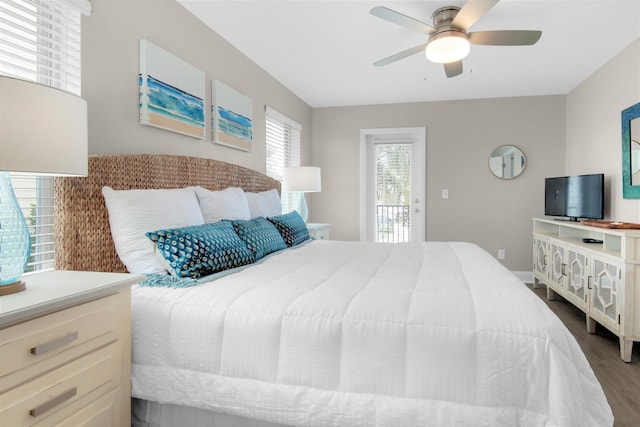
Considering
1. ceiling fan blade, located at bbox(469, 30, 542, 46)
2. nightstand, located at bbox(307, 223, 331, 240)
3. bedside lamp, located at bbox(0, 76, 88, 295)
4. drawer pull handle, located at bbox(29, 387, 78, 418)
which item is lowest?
drawer pull handle, located at bbox(29, 387, 78, 418)

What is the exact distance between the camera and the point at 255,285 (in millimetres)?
1632

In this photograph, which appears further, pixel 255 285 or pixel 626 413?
pixel 626 413

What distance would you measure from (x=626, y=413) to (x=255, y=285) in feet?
6.27

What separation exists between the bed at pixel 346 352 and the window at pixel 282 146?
253cm

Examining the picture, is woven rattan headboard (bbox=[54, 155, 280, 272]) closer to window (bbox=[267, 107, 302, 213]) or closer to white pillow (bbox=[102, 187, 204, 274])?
white pillow (bbox=[102, 187, 204, 274])

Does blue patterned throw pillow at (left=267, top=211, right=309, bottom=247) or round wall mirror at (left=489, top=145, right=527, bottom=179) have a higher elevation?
round wall mirror at (left=489, top=145, right=527, bottom=179)

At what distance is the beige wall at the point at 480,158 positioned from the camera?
16.0ft

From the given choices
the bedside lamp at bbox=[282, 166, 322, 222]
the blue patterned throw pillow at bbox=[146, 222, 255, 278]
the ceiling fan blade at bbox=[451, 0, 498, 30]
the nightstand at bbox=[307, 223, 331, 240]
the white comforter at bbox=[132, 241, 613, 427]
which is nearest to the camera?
the white comforter at bbox=[132, 241, 613, 427]

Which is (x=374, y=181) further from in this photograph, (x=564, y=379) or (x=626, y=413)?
(x=564, y=379)

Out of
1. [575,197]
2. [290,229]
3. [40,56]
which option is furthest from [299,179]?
[575,197]

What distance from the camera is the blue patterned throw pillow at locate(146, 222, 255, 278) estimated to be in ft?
5.74

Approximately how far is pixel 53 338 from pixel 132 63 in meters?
1.67

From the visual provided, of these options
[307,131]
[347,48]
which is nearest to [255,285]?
[347,48]

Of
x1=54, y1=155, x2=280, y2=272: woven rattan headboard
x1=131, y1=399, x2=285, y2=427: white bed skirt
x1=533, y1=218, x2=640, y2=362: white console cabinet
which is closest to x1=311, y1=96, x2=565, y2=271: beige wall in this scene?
x1=533, y1=218, x2=640, y2=362: white console cabinet
